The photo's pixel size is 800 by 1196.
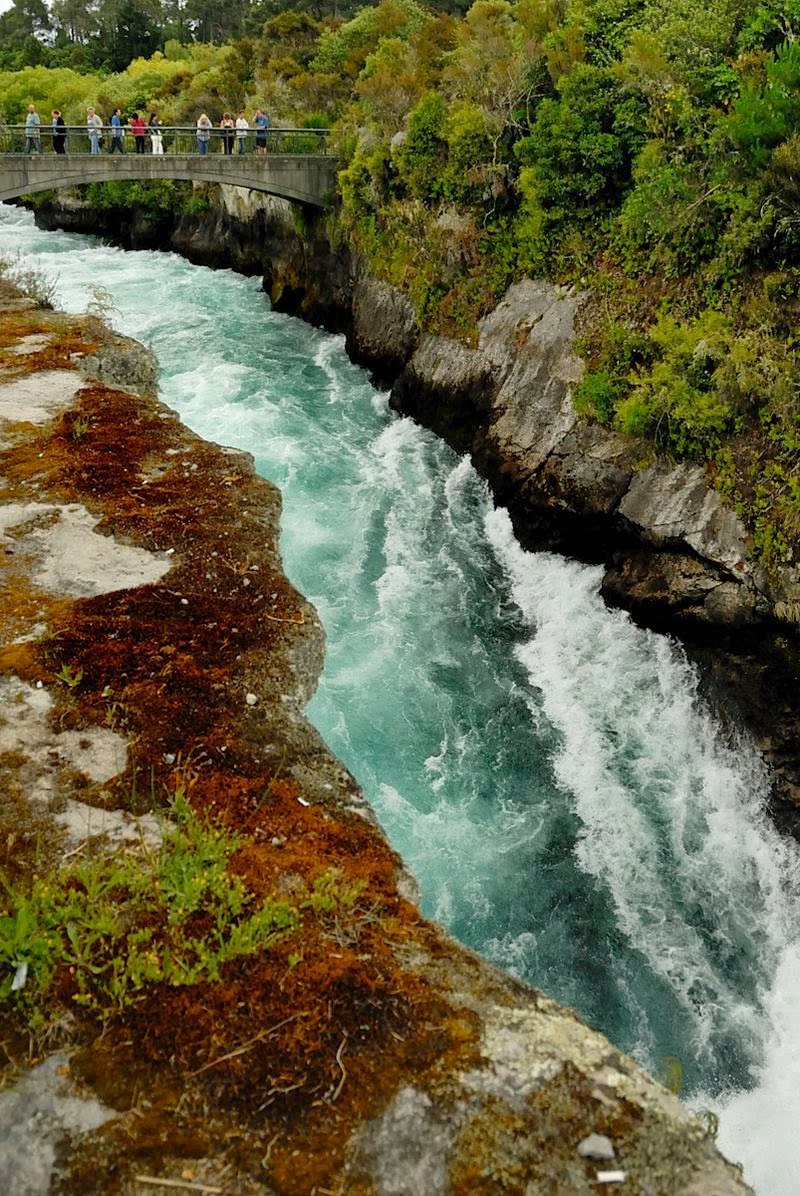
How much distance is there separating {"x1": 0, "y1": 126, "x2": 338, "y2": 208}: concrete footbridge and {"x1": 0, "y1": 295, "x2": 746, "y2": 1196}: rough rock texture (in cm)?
2107

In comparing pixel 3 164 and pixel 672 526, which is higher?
pixel 3 164

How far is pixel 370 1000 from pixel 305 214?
28503mm

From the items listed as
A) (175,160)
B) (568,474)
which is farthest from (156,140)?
(568,474)

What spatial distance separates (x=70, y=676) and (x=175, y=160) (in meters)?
24.3

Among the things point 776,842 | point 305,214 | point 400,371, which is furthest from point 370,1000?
point 305,214

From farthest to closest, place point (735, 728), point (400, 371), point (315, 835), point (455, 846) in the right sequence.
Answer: point (400, 371) → point (735, 728) → point (455, 846) → point (315, 835)

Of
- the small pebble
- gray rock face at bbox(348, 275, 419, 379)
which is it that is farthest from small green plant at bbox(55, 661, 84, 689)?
gray rock face at bbox(348, 275, 419, 379)

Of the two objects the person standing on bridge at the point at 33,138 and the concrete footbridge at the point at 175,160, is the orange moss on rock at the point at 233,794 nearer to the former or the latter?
the concrete footbridge at the point at 175,160

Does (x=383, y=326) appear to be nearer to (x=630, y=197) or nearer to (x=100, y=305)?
(x=630, y=197)

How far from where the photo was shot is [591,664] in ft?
42.9

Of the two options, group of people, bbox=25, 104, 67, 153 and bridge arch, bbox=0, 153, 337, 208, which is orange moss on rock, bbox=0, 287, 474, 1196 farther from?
group of people, bbox=25, 104, 67, 153

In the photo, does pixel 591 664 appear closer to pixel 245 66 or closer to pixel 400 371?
pixel 400 371

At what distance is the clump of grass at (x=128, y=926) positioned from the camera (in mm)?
4504

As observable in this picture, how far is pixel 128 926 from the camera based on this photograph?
484cm
